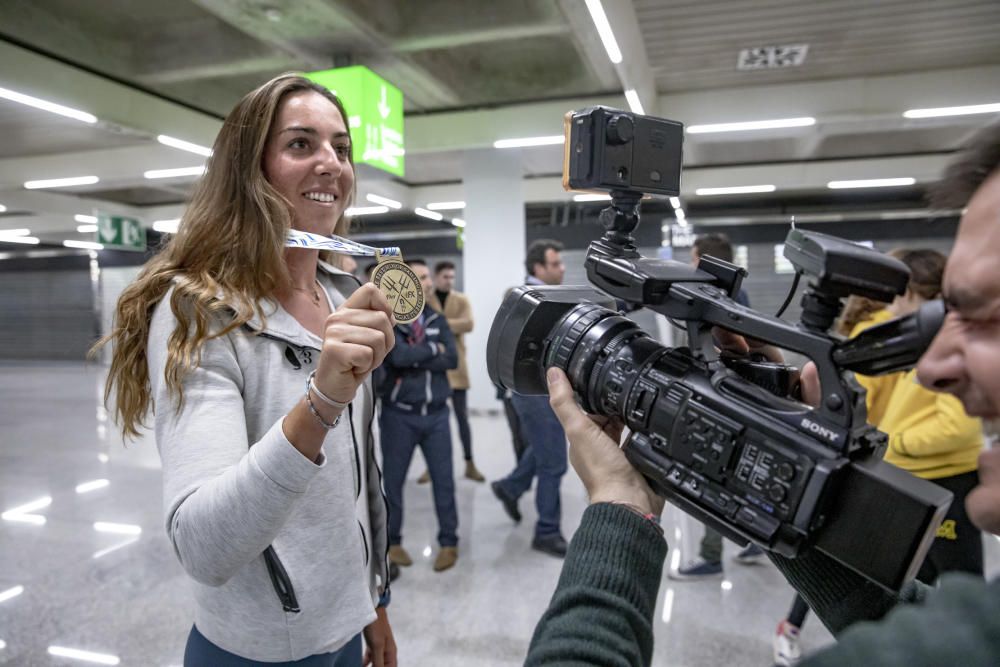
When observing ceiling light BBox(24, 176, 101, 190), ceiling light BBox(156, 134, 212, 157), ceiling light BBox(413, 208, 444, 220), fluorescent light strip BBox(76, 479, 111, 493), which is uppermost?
ceiling light BBox(156, 134, 212, 157)

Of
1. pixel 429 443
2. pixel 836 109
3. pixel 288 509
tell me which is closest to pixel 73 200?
pixel 429 443

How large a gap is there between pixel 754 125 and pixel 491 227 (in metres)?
2.91

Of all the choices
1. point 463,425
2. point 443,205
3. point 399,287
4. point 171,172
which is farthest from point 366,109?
point 443,205

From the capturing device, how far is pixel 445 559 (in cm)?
306

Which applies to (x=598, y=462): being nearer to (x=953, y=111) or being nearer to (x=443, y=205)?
(x=953, y=111)

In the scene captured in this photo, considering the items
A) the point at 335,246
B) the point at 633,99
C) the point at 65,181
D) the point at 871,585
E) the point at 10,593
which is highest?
the point at 633,99

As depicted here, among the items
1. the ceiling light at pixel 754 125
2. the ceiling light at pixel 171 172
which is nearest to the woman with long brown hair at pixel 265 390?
the ceiling light at pixel 754 125

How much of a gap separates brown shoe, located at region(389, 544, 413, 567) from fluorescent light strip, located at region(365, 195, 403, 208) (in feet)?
22.8

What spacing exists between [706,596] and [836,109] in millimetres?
5172

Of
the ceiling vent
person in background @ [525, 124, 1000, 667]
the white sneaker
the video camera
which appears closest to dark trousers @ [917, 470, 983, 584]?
the white sneaker

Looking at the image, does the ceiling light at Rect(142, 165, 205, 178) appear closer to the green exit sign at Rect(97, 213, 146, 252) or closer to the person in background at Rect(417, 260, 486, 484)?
the green exit sign at Rect(97, 213, 146, 252)

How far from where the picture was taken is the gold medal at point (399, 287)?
0.85 m

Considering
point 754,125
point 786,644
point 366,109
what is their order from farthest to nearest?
point 754,125 < point 366,109 < point 786,644

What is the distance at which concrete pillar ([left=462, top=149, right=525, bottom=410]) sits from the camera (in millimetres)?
6848
